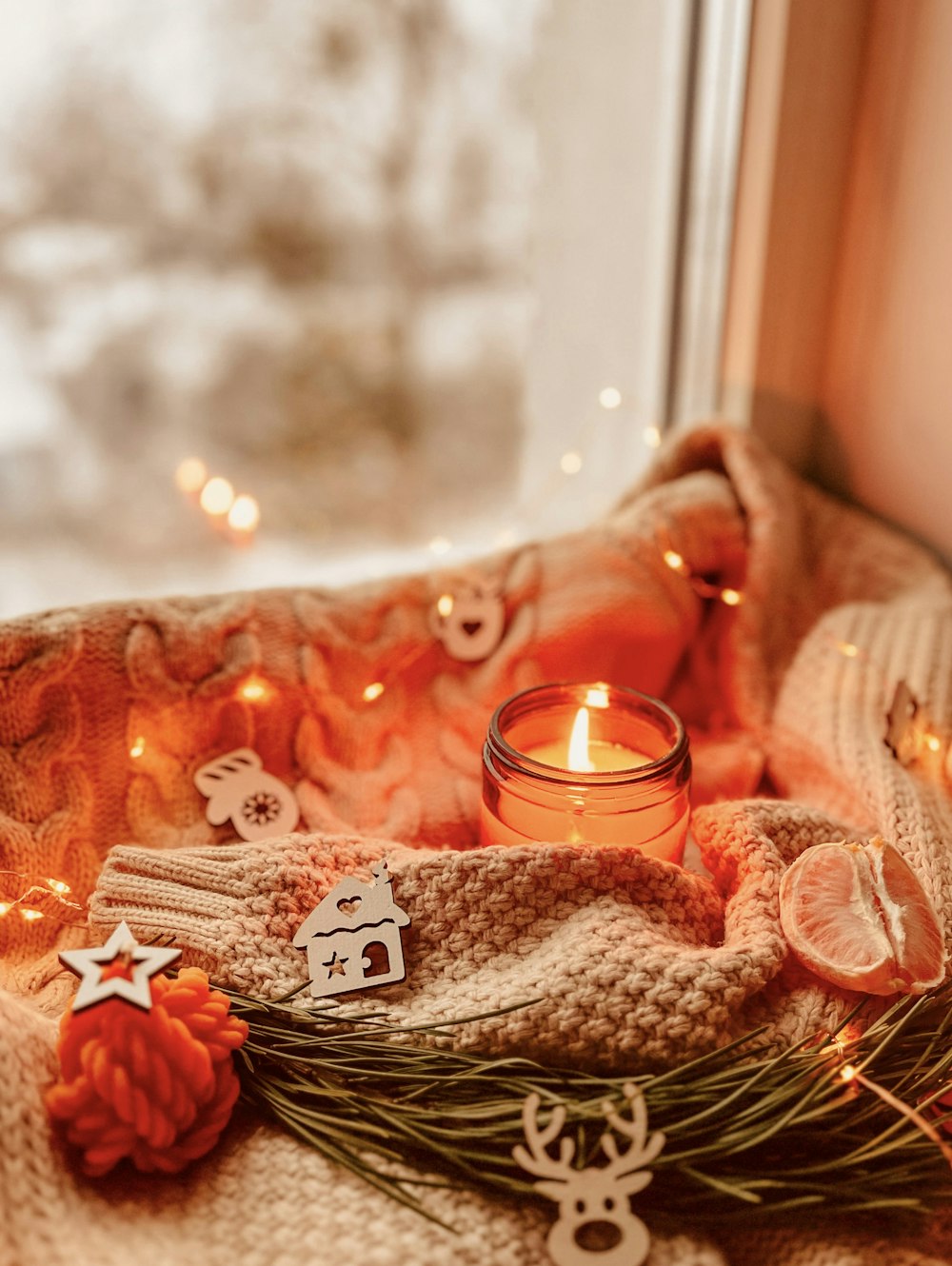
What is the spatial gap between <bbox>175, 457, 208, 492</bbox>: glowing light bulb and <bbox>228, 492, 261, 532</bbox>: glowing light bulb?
42 mm

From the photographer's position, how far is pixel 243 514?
1150 millimetres

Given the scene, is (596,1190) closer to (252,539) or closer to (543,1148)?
(543,1148)

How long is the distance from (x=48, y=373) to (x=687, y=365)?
64cm

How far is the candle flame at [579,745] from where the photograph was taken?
2.47 ft

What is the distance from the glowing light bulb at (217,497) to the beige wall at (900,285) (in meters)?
0.63

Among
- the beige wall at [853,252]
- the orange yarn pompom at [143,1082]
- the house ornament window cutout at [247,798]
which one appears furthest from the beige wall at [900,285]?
the orange yarn pompom at [143,1082]

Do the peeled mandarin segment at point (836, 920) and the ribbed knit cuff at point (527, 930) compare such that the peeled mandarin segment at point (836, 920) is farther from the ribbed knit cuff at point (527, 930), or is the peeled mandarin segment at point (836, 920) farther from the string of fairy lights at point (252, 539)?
the string of fairy lights at point (252, 539)

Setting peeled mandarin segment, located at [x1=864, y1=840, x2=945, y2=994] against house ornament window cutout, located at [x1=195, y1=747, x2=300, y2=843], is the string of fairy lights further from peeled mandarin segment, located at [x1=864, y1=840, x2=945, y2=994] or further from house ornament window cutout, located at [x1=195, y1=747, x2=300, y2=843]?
peeled mandarin segment, located at [x1=864, y1=840, x2=945, y2=994]

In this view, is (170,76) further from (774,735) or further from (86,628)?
(774,735)

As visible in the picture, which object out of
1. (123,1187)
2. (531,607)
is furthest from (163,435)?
(123,1187)

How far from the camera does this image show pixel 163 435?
1.11 meters

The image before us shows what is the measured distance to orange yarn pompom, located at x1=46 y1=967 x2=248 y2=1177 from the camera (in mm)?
542

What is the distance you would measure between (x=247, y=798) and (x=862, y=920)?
1.42ft

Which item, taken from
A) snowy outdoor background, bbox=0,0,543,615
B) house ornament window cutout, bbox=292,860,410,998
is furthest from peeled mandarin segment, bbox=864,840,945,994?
snowy outdoor background, bbox=0,0,543,615
